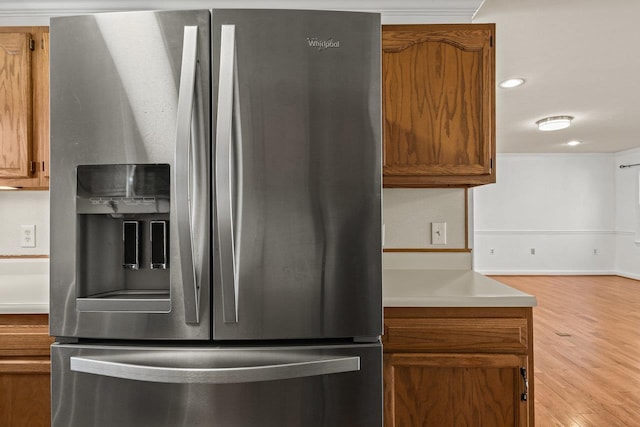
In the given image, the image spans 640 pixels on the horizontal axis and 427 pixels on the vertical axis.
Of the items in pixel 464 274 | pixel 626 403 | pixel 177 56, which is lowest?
pixel 626 403

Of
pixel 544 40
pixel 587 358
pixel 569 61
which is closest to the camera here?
pixel 544 40

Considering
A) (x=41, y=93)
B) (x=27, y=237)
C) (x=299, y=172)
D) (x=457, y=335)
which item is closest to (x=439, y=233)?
(x=457, y=335)

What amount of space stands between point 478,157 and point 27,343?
183 centimetres

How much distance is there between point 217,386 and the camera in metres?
1.18

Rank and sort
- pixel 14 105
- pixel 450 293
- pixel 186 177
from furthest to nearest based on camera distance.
Result: 1. pixel 14 105
2. pixel 450 293
3. pixel 186 177

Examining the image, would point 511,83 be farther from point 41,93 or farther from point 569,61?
point 41,93

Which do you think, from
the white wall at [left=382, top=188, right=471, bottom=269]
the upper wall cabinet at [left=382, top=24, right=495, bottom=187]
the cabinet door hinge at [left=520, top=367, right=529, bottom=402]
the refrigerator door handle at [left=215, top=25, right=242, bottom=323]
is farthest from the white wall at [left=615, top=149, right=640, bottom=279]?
the refrigerator door handle at [left=215, top=25, right=242, bottom=323]

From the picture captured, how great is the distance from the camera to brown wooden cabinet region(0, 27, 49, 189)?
5.94ft

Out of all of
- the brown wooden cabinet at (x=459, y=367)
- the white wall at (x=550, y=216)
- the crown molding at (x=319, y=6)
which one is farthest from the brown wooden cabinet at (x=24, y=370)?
the white wall at (x=550, y=216)

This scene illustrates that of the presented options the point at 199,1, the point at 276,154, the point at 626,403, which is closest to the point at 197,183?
the point at 276,154

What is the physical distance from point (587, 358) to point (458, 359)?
107 inches

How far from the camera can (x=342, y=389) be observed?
1.22 metres

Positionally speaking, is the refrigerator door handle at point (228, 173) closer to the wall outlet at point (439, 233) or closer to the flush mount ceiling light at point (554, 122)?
the wall outlet at point (439, 233)

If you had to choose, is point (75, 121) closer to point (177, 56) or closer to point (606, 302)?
point (177, 56)
